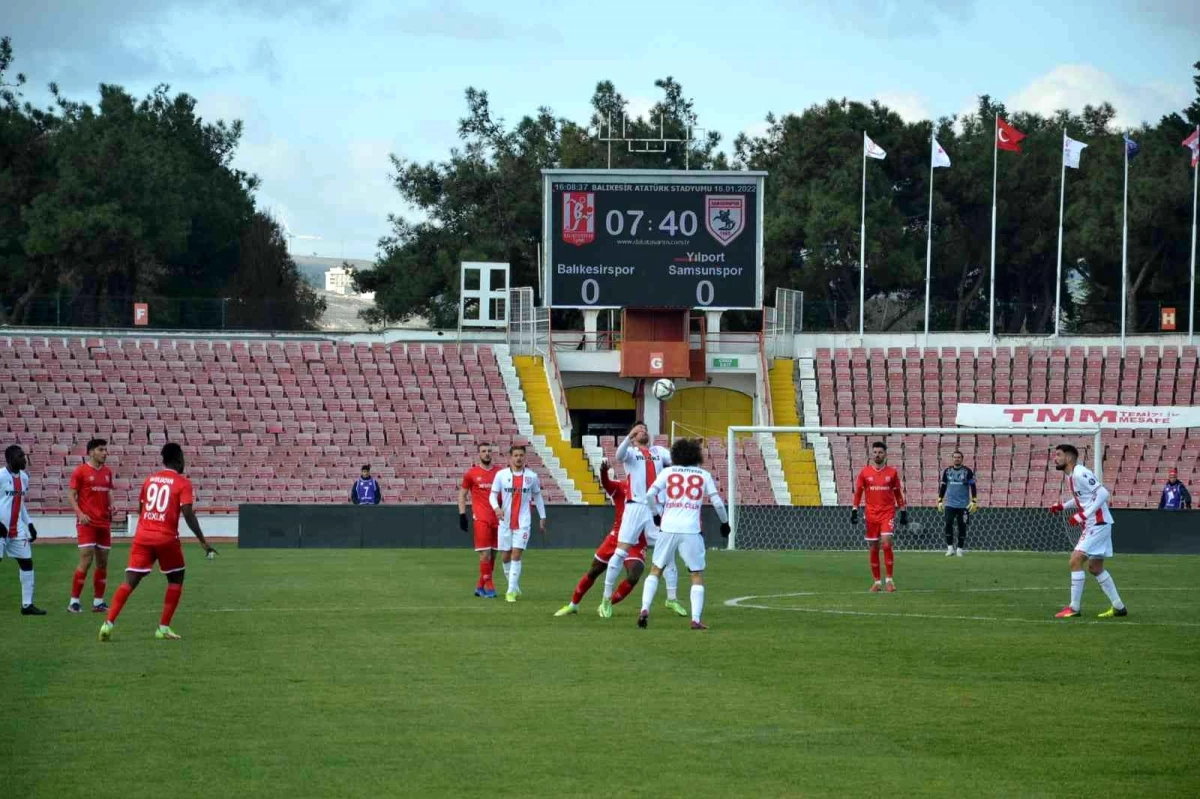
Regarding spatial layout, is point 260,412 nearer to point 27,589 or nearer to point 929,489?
point 929,489

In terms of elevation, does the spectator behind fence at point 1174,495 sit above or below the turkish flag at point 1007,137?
below

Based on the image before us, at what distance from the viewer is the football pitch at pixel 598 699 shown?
393 inches

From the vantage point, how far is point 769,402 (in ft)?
168

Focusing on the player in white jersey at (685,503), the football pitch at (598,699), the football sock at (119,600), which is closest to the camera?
the football pitch at (598,699)

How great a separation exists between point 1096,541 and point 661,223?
28.8 meters

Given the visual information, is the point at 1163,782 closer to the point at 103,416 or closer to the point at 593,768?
the point at 593,768

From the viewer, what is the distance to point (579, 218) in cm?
4706

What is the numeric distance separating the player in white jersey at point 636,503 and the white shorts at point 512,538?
8.76ft

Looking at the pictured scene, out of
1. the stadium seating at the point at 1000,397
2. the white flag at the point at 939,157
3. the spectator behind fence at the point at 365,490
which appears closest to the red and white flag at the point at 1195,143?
the stadium seating at the point at 1000,397

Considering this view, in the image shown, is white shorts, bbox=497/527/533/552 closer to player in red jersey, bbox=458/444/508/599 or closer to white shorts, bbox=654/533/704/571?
player in red jersey, bbox=458/444/508/599

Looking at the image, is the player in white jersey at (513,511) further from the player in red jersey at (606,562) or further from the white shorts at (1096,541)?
the white shorts at (1096,541)

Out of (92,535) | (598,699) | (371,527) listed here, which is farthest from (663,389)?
(598,699)

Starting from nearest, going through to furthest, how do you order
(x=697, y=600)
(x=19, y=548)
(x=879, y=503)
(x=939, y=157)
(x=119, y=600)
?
(x=119, y=600), (x=697, y=600), (x=19, y=548), (x=879, y=503), (x=939, y=157)

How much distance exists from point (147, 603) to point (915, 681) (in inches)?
452
